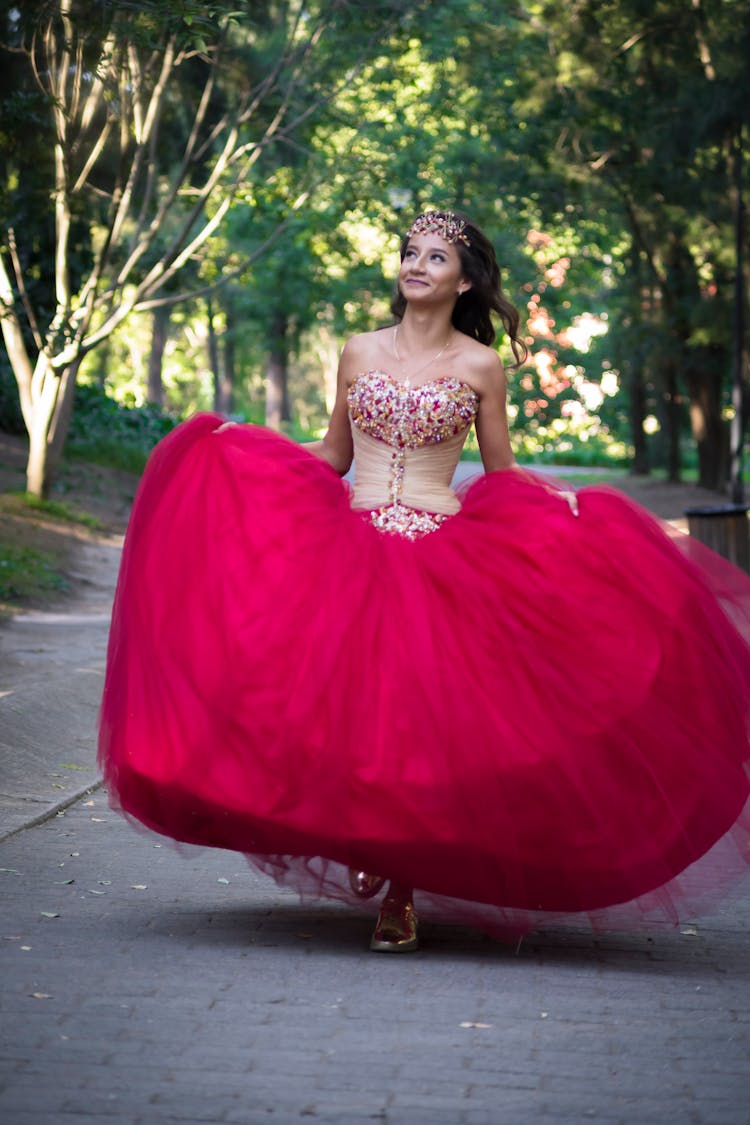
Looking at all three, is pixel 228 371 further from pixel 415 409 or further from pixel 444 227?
pixel 415 409

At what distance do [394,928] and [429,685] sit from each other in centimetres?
92

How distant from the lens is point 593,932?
6.61 metres

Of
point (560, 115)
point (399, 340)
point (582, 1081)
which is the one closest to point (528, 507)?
point (399, 340)

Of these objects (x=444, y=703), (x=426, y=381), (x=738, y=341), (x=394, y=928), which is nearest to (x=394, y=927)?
(x=394, y=928)

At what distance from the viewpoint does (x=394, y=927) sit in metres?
6.00

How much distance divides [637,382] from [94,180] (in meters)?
27.5

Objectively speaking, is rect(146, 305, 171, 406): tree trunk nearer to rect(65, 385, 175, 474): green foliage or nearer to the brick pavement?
rect(65, 385, 175, 474): green foliage

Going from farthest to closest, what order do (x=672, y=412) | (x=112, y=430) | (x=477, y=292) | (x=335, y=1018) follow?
(x=672, y=412), (x=112, y=430), (x=477, y=292), (x=335, y=1018)

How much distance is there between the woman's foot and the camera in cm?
599

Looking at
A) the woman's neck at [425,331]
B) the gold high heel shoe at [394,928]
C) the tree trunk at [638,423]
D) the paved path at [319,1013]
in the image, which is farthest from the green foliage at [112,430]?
the gold high heel shoe at [394,928]

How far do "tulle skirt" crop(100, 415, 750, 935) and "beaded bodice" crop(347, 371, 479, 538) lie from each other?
6.8 inches

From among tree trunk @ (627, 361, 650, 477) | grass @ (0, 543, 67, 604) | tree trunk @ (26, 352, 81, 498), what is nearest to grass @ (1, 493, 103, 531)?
tree trunk @ (26, 352, 81, 498)

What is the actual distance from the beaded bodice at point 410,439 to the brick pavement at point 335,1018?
1475 millimetres

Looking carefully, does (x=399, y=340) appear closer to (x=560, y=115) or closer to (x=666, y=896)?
(x=666, y=896)
